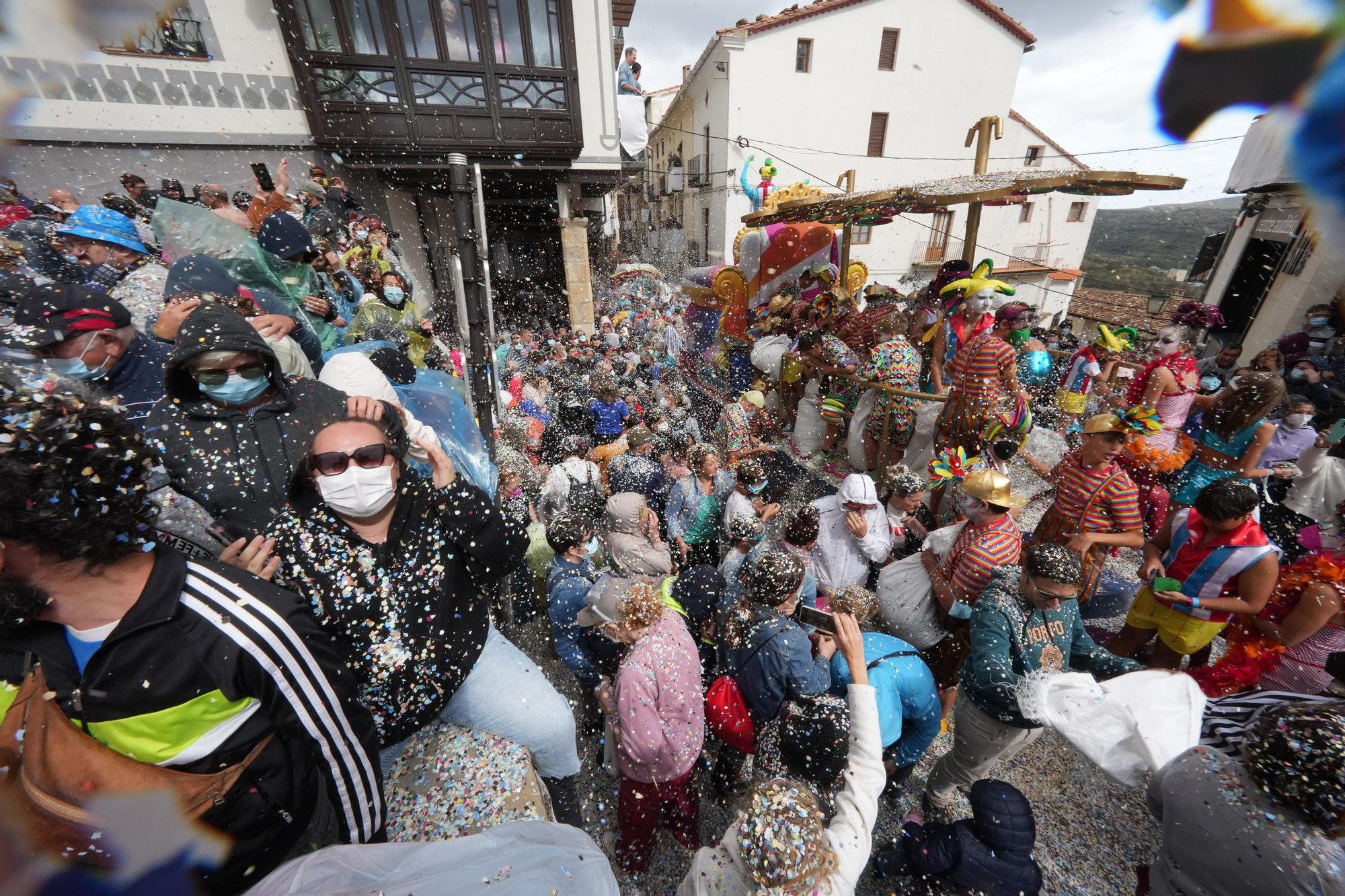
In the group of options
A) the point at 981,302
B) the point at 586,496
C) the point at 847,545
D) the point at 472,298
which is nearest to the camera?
the point at 847,545

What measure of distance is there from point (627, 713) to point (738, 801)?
3.76 feet

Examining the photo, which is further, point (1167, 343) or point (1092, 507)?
point (1167, 343)

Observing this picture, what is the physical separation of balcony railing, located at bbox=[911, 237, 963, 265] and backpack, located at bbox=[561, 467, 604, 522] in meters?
21.1

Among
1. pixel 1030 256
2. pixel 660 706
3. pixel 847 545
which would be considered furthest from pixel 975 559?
pixel 1030 256

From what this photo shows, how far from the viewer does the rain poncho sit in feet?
11.6

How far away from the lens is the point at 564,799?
7.22 feet

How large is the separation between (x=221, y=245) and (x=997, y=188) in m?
6.38

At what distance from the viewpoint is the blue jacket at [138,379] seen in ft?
6.97

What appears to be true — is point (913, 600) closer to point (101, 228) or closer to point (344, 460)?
point (344, 460)

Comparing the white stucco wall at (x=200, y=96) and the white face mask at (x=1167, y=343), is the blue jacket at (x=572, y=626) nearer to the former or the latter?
the white face mask at (x=1167, y=343)

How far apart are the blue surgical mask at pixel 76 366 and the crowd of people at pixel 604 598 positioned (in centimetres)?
1

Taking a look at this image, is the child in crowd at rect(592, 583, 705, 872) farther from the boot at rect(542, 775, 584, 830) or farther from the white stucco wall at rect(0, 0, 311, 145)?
the white stucco wall at rect(0, 0, 311, 145)

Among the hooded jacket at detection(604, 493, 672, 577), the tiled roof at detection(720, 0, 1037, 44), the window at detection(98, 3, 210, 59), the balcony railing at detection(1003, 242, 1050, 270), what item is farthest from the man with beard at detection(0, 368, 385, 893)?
the balcony railing at detection(1003, 242, 1050, 270)

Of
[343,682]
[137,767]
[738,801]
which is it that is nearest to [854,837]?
[738,801]
